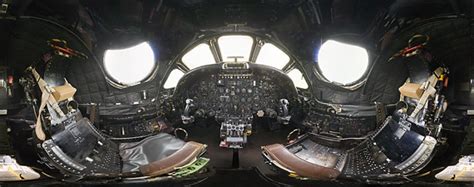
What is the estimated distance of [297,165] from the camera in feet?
3.61

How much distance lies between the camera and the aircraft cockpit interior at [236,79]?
3.36 feet

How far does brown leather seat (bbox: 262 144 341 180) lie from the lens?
110 centimetres

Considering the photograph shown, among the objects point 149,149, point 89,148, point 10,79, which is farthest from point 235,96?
point 10,79

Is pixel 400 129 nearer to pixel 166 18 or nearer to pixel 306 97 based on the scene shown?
pixel 306 97

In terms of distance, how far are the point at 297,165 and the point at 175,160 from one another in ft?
1.00

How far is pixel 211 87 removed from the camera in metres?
1.03

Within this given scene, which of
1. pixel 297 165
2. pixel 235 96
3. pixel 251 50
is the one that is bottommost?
pixel 297 165

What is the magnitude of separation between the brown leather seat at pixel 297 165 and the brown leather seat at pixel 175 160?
0.57 ft

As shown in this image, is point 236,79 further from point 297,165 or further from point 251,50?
point 297,165

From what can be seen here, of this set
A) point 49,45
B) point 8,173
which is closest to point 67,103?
point 49,45

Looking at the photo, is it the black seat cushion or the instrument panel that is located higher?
the instrument panel

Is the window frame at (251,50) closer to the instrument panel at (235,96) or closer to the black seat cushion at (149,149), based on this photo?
the instrument panel at (235,96)

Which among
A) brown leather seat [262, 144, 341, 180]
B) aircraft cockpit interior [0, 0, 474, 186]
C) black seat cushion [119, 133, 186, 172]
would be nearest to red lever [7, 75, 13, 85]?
aircraft cockpit interior [0, 0, 474, 186]

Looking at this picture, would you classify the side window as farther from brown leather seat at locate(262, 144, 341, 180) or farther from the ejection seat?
brown leather seat at locate(262, 144, 341, 180)
